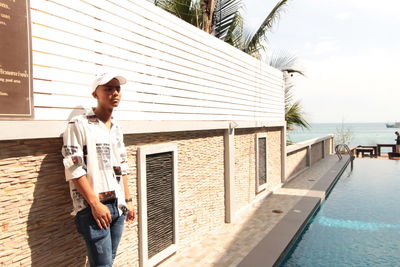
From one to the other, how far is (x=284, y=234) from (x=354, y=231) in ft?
6.98

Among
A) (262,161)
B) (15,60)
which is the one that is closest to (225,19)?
(262,161)

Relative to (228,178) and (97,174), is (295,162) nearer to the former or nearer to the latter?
(228,178)

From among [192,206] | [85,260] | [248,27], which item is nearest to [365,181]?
[248,27]

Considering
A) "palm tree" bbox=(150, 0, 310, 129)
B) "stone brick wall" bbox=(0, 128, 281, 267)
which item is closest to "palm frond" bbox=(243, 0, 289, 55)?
"palm tree" bbox=(150, 0, 310, 129)

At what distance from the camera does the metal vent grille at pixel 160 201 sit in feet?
16.8

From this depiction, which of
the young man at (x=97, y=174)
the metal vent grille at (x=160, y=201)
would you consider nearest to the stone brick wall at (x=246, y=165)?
the metal vent grille at (x=160, y=201)

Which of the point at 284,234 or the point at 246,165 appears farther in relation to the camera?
the point at 246,165

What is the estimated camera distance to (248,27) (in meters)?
13.9

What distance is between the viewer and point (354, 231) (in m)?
7.52

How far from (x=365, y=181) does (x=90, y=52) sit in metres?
14.2

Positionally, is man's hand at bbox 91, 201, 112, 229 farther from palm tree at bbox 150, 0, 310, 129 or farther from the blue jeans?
palm tree at bbox 150, 0, 310, 129

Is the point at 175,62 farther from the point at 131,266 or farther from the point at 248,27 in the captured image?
the point at 248,27

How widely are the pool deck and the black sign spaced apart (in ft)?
11.9

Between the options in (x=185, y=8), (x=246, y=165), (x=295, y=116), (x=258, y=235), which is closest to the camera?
(x=258, y=235)
